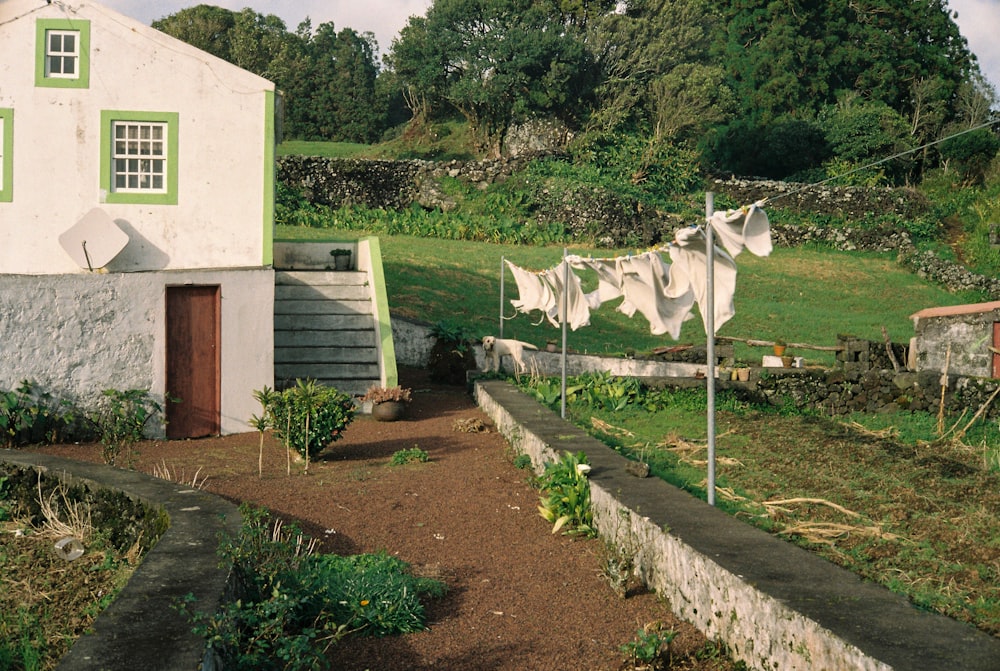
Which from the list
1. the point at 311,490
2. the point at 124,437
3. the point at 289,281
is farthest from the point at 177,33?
the point at 311,490

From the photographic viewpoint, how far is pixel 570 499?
8172 millimetres

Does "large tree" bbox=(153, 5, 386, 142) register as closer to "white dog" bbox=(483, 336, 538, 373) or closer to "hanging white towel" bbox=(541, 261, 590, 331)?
"white dog" bbox=(483, 336, 538, 373)

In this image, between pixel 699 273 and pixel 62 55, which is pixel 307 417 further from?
pixel 62 55

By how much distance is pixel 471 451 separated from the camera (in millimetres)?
11914

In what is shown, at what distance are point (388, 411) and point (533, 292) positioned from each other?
12.0 feet

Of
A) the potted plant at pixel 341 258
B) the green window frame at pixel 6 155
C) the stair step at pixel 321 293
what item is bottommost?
the stair step at pixel 321 293

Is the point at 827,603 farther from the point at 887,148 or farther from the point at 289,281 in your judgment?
the point at 887,148

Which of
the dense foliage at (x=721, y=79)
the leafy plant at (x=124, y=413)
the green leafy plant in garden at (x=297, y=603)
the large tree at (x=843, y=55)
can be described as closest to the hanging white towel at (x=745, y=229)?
the green leafy plant in garden at (x=297, y=603)

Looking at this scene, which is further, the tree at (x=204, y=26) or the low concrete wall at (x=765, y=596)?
the tree at (x=204, y=26)

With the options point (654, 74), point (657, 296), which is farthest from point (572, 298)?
point (654, 74)

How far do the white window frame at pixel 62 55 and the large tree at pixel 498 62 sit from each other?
29.5 metres

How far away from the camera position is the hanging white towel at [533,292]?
53.5 ft

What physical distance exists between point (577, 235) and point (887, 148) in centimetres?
1784

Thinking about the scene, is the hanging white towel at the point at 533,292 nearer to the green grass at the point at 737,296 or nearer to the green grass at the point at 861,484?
the green grass at the point at 861,484
